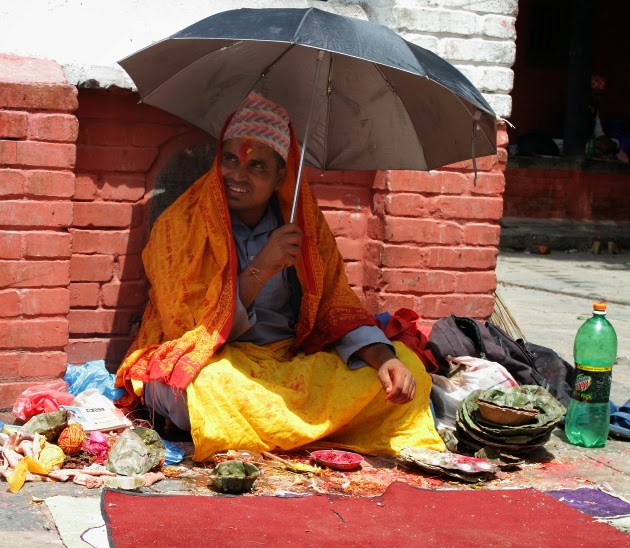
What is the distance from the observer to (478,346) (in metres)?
4.93

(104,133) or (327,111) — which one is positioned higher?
(327,111)

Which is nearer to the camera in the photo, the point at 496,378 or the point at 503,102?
the point at 496,378

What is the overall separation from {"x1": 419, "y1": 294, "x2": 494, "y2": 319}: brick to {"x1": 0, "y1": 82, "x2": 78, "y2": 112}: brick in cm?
196

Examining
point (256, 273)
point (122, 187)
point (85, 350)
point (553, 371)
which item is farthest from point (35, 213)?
point (553, 371)

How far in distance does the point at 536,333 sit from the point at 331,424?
129 inches

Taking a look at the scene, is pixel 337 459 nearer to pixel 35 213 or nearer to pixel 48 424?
pixel 48 424

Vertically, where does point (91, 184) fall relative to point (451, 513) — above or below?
above

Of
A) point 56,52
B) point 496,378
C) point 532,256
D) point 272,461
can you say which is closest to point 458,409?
point 496,378

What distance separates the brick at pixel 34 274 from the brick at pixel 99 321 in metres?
0.42

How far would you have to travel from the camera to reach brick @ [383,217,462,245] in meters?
5.14

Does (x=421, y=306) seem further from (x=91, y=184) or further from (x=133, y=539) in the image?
(x=133, y=539)

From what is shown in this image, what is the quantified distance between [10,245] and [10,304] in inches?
9.2

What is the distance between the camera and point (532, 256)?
13.0m

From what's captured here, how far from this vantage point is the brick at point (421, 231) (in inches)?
202
